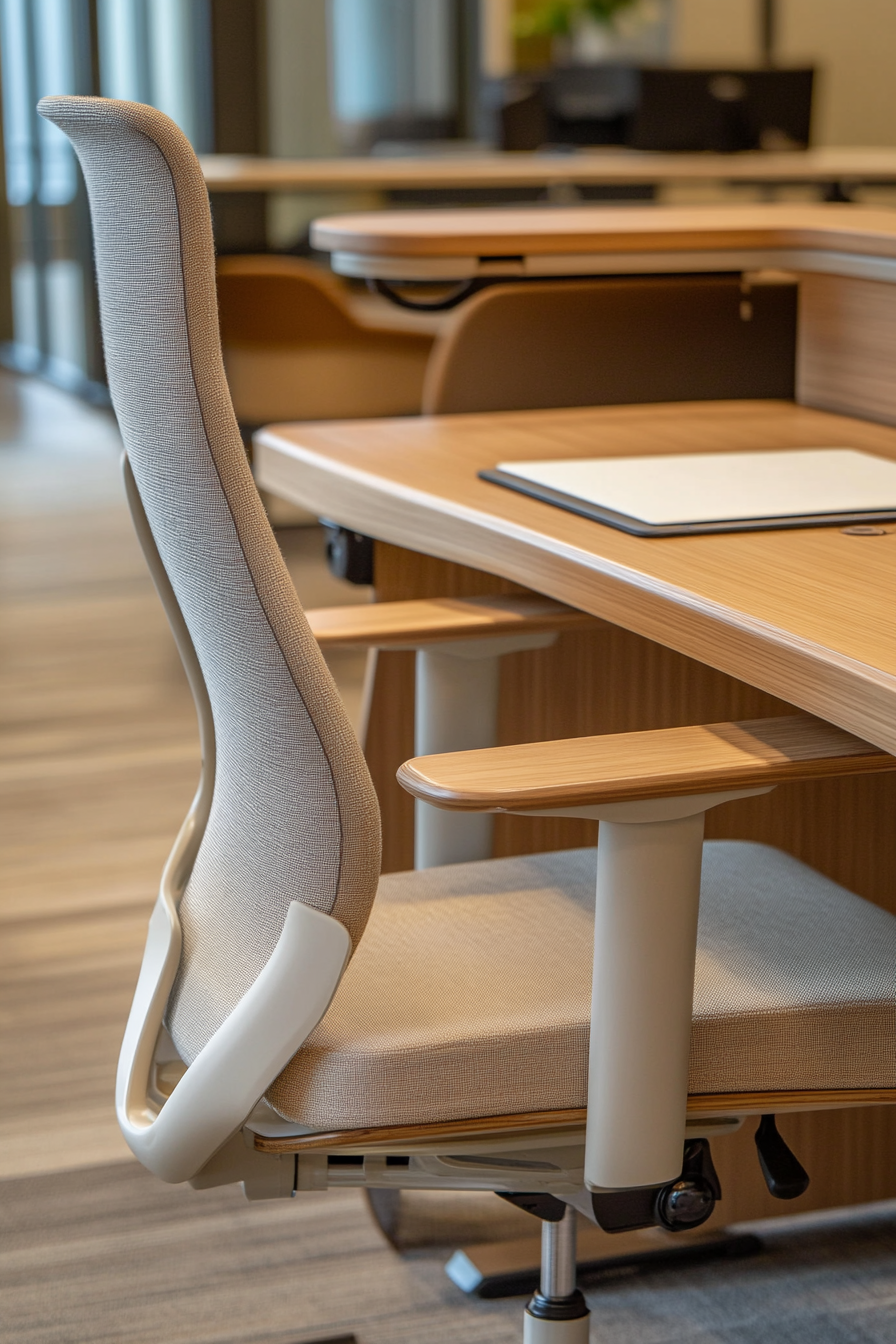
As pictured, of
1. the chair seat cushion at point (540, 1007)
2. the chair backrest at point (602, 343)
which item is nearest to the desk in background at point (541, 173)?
the chair backrest at point (602, 343)

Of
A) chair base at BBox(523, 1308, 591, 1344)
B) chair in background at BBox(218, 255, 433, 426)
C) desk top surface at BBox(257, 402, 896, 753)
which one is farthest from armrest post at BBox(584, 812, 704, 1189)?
chair in background at BBox(218, 255, 433, 426)

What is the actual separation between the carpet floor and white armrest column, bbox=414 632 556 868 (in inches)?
17.3

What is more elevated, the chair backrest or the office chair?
the chair backrest

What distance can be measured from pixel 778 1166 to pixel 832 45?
790cm

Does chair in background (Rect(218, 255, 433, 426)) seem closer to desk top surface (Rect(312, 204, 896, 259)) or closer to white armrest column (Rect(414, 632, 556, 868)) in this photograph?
desk top surface (Rect(312, 204, 896, 259))

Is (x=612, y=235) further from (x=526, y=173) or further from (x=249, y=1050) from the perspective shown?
(x=526, y=173)

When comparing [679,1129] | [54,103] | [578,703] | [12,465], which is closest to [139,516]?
[54,103]

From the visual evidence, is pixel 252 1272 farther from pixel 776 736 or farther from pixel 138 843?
pixel 138 843

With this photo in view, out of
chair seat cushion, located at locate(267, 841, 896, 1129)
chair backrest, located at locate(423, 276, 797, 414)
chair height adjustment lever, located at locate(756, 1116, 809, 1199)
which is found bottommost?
chair height adjustment lever, located at locate(756, 1116, 809, 1199)

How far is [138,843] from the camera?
8.80 feet

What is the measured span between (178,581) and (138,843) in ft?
5.86

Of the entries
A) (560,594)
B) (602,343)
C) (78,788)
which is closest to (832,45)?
(78,788)

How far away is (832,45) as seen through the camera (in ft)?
26.2

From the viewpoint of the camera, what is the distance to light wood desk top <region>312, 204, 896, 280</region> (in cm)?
179
